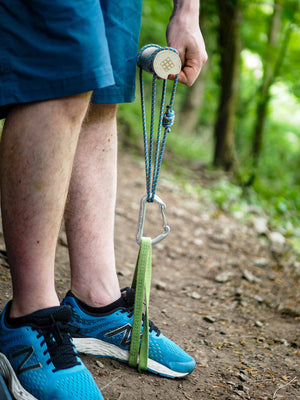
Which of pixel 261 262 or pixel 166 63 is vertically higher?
pixel 166 63

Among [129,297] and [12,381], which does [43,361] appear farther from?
[129,297]

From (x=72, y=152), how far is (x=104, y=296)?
585 millimetres

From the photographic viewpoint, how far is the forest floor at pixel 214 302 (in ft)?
4.91

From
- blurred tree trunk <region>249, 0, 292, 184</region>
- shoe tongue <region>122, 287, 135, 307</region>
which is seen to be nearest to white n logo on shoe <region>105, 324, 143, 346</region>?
shoe tongue <region>122, 287, 135, 307</region>

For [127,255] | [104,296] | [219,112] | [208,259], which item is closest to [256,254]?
[208,259]

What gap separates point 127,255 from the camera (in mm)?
2924

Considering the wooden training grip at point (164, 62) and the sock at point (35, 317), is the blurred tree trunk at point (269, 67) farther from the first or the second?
the sock at point (35, 317)

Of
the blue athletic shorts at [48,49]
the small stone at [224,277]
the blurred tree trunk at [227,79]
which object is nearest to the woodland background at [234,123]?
the blurred tree trunk at [227,79]

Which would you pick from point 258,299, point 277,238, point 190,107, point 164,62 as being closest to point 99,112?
point 164,62

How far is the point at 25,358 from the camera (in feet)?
3.94

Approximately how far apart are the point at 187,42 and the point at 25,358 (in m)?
1.11

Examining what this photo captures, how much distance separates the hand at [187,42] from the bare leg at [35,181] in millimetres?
404

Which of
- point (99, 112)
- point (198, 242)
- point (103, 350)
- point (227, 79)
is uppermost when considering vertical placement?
point (99, 112)

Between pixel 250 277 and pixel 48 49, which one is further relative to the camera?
pixel 250 277
